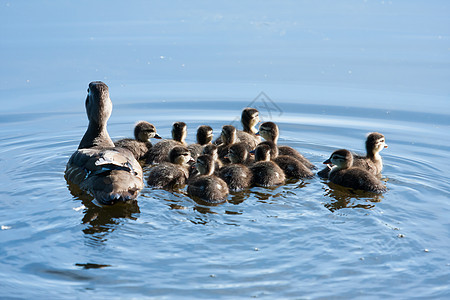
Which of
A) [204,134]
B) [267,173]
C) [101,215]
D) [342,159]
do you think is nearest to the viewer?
[101,215]

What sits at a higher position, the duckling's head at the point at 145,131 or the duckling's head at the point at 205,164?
the duckling's head at the point at 145,131

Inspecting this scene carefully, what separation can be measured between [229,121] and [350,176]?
11.2 ft

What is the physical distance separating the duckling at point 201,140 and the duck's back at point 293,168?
1.24 m

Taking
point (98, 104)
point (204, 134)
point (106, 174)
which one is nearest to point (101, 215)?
point (106, 174)

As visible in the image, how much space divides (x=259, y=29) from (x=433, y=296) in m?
11.1

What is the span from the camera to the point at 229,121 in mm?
10617

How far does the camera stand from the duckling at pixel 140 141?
8.91 metres

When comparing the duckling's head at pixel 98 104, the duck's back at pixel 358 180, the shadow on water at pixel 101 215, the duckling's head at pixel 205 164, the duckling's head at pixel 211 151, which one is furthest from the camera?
the duckling's head at pixel 98 104

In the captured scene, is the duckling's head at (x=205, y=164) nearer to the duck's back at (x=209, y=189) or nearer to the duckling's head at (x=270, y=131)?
the duck's back at (x=209, y=189)

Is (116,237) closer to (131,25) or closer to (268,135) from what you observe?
(268,135)

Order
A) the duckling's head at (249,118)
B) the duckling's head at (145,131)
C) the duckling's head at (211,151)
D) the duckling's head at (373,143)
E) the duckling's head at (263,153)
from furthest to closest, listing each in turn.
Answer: the duckling's head at (249,118) < the duckling's head at (145,131) < the duckling's head at (373,143) < the duckling's head at (211,151) < the duckling's head at (263,153)

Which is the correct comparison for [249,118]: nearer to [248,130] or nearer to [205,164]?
[248,130]

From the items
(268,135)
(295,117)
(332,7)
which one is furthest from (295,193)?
(332,7)

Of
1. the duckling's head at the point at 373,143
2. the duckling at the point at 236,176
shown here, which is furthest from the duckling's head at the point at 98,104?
the duckling's head at the point at 373,143
